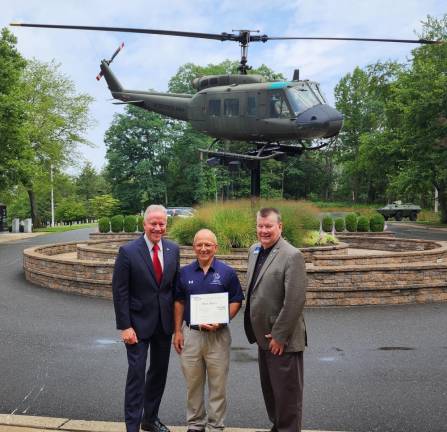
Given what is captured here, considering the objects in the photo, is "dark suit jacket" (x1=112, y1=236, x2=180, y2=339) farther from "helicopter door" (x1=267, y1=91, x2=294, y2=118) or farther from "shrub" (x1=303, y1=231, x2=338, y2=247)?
"helicopter door" (x1=267, y1=91, x2=294, y2=118)

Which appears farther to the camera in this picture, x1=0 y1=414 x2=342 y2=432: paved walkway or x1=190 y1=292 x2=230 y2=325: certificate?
x1=0 y1=414 x2=342 y2=432: paved walkway

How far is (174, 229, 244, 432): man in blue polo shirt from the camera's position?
12.2 ft

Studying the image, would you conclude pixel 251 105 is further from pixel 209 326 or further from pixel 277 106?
pixel 209 326

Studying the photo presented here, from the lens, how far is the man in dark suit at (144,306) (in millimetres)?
3777

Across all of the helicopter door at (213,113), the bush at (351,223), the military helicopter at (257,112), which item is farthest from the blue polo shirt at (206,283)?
the bush at (351,223)

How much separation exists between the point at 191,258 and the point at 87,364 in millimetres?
5794

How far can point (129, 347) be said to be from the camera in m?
3.84

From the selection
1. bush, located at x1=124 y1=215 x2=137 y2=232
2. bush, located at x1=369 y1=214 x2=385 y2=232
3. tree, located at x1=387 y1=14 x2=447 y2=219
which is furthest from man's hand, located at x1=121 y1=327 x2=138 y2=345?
tree, located at x1=387 y1=14 x2=447 y2=219

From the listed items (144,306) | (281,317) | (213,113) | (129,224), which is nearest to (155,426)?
(144,306)

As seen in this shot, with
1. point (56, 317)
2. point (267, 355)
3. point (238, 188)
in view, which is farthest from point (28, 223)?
point (267, 355)

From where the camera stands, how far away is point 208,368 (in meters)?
3.76

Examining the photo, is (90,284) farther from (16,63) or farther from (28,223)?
(28,223)

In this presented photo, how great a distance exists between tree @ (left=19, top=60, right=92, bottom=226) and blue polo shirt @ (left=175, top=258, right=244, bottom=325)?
38.5 metres

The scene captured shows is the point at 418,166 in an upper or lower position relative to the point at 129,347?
upper
